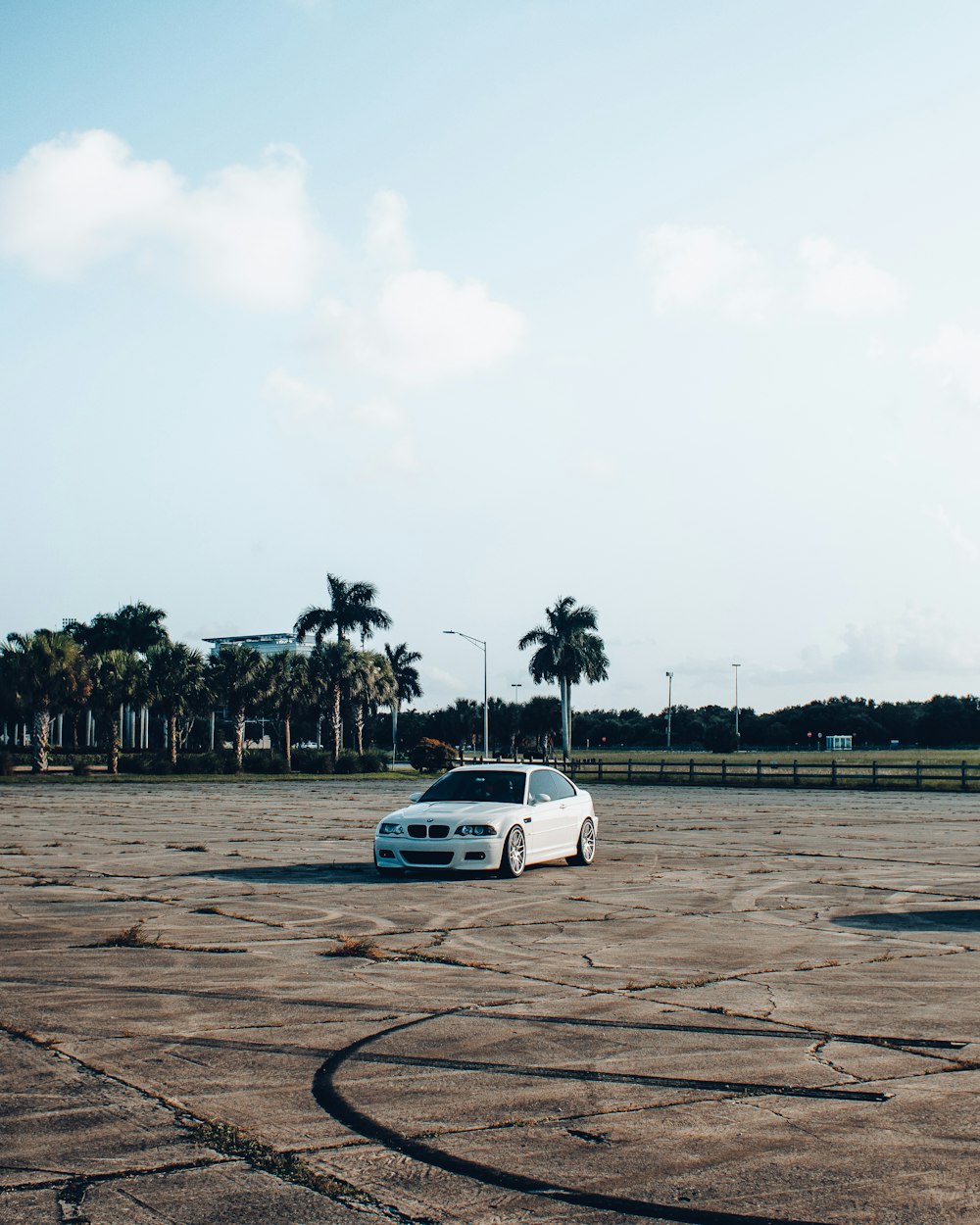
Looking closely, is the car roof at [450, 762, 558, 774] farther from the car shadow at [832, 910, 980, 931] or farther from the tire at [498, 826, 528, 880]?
the car shadow at [832, 910, 980, 931]

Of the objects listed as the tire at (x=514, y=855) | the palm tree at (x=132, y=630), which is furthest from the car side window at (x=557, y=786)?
the palm tree at (x=132, y=630)

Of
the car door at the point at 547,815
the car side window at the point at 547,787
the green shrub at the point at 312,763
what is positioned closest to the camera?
the car door at the point at 547,815

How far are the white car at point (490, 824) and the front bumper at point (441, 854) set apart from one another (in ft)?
0.04

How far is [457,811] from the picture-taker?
15812mm

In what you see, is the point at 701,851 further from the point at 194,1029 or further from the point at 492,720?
the point at 492,720

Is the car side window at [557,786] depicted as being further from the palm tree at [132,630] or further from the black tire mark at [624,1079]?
the palm tree at [132,630]

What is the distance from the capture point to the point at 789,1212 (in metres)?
4.46

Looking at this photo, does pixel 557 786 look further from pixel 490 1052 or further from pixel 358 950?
pixel 490 1052

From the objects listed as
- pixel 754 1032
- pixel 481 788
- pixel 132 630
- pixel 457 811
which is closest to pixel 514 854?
pixel 457 811

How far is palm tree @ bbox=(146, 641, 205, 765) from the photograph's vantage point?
6644cm

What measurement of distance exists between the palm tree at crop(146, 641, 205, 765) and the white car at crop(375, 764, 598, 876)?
51275mm

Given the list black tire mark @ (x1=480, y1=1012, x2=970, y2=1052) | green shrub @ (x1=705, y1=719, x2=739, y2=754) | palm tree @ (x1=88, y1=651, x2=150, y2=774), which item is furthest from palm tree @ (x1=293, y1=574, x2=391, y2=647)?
black tire mark @ (x1=480, y1=1012, x2=970, y2=1052)

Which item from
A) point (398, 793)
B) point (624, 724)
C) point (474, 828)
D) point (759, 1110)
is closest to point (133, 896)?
point (474, 828)

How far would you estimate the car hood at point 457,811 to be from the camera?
615 inches
